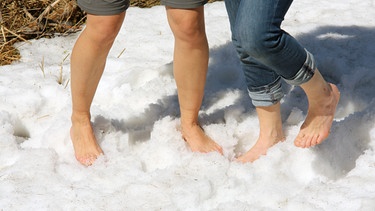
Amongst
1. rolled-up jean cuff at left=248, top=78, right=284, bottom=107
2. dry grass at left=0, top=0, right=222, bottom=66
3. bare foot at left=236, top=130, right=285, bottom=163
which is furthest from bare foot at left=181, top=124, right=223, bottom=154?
dry grass at left=0, top=0, right=222, bottom=66

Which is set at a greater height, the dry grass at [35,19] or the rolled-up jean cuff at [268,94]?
the rolled-up jean cuff at [268,94]

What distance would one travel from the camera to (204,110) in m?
3.14

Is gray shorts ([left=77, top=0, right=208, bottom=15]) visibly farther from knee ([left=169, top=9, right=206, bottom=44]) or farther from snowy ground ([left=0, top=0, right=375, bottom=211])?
snowy ground ([left=0, top=0, right=375, bottom=211])

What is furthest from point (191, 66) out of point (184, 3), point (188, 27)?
point (184, 3)

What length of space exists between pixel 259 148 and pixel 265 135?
0.18 ft

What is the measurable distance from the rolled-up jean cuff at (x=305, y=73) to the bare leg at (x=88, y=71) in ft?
2.25

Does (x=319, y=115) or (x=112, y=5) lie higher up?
(x=112, y=5)

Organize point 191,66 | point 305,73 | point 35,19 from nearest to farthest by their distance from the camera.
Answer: point 305,73, point 191,66, point 35,19

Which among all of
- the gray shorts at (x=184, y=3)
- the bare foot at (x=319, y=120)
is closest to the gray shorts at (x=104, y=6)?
the gray shorts at (x=184, y=3)

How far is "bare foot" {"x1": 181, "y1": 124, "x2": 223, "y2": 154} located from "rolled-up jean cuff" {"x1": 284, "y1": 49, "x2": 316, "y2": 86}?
0.55 meters

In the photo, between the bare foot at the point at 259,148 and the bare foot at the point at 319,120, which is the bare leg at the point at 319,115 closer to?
the bare foot at the point at 319,120

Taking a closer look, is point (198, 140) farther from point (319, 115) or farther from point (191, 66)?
point (319, 115)

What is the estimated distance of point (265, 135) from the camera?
274 centimetres

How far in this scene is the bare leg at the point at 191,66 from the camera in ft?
8.39
